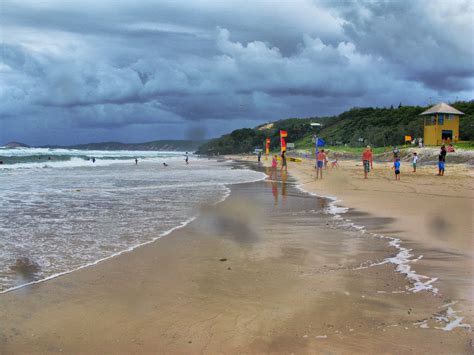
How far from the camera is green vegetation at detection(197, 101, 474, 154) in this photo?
65000mm

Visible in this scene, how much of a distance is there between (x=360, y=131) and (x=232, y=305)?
306ft

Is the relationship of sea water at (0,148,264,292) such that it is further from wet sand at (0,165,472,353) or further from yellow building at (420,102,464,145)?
yellow building at (420,102,464,145)

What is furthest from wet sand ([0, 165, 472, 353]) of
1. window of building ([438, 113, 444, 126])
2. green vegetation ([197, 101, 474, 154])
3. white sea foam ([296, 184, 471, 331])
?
green vegetation ([197, 101, 474, 154])

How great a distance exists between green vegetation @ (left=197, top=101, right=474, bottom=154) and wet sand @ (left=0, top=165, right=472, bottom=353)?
52346mm

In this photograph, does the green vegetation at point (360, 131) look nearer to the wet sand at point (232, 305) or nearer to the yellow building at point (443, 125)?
the yellow building at point (443, 125)

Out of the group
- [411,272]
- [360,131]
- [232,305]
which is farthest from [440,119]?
[232,305]

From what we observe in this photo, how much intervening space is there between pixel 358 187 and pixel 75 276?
53.3ft

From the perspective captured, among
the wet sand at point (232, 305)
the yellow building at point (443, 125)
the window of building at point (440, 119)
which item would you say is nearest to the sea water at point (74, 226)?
the wet sand at point (232, 305)

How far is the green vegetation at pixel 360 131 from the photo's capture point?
213ft

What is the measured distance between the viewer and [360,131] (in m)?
93.1

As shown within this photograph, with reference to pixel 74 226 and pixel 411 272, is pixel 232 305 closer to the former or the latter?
pixel 411 272

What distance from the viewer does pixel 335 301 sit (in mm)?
4953

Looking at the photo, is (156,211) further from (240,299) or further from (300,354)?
(300,354)

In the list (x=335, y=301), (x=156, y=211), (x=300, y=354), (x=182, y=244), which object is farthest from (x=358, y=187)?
(x=300, y=354)
